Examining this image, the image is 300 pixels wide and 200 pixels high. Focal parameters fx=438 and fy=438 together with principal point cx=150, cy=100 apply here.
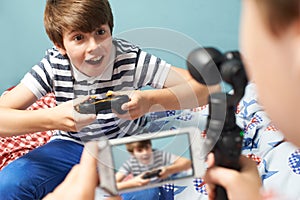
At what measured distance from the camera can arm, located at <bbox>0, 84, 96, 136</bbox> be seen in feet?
3.37

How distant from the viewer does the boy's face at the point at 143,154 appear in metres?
0.59

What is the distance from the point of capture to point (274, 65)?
0.44 m

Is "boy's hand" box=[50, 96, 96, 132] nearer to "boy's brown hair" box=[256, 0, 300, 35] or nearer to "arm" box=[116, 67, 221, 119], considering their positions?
"arm" box=[116, 67, 221, 119]

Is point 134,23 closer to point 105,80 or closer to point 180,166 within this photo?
point 105,80

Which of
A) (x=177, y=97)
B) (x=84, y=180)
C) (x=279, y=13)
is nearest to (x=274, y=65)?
(x=279, y=13)

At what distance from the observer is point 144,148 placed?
1.92 feet

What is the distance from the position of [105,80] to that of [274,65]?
29.4 inches

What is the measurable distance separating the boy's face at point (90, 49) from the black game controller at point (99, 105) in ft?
0.33

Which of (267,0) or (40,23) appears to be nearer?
(267,0)

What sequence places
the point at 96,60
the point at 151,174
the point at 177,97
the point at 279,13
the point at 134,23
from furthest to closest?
1. the point at 134,23
2. the point at 96,60
3. the point at 177,97
4. the point at 151,174
5. the point at 279,13

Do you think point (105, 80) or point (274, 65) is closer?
point (274, 65)

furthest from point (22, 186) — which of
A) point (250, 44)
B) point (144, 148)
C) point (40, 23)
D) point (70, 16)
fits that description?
point (40, 23)

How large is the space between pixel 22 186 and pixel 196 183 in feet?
1.60

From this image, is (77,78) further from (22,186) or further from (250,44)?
(250,44)
